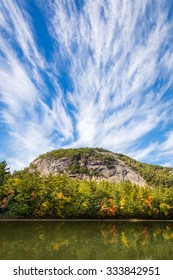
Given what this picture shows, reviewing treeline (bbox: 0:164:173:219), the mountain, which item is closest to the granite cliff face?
the mountain

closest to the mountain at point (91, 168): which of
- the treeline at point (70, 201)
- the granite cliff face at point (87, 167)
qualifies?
the granite cliff face at point (87, 167)

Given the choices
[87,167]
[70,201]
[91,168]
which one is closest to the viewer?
[70,201]

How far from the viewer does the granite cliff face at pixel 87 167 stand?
134750mm

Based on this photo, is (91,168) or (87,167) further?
(87,167)

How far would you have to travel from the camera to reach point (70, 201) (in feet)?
154

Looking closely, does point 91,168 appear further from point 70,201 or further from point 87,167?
point 70,201

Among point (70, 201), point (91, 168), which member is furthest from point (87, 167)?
point (70, 201)

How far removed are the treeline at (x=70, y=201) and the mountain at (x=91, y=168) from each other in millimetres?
75444

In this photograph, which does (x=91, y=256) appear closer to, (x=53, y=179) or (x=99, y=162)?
Result: (x=53, y=179)

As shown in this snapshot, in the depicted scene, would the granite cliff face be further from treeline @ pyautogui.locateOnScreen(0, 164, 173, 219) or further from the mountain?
treeline @ pyautogui.locateOnScreen(0, 164, 173, 219)

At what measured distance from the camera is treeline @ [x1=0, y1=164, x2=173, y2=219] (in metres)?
44.1

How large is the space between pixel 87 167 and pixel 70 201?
9434 cm
